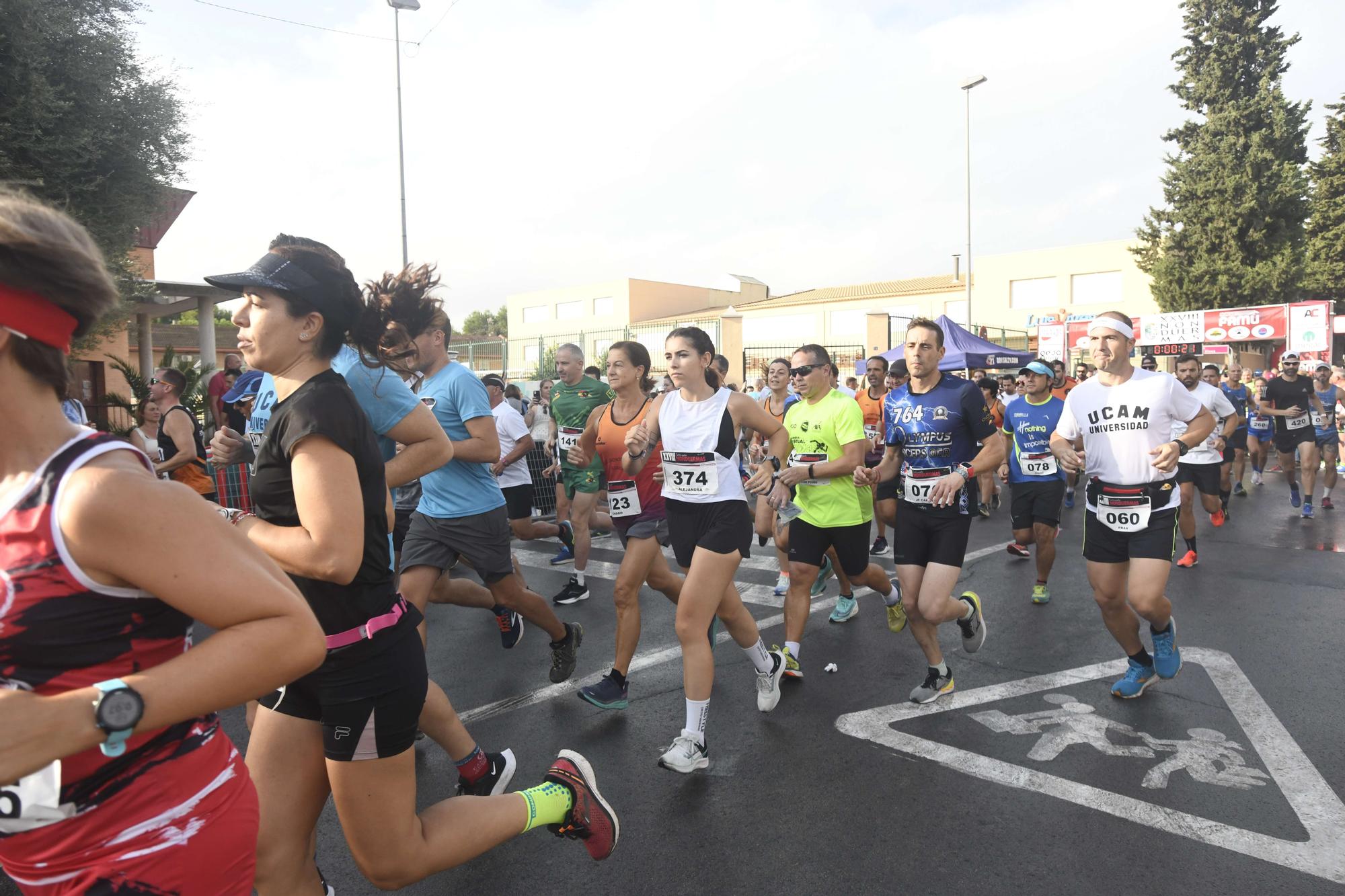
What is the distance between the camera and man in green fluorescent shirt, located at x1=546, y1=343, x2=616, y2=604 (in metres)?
7.34

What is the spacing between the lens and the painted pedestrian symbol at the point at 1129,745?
3.66m

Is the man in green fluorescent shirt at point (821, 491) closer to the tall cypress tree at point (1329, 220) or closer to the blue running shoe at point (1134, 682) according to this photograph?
the blue running shoe at point (1134, 682)

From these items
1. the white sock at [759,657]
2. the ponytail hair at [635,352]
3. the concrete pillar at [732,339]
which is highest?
the concrete pillar at [732,339]

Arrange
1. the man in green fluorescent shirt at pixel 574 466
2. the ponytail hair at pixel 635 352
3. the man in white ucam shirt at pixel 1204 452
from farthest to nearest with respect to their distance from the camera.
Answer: the man in white ucam shirt at pixel 1204 452 → the man in green fluorescent shirt at pixel 574 466 → the ponytail hair at pixel 635 352

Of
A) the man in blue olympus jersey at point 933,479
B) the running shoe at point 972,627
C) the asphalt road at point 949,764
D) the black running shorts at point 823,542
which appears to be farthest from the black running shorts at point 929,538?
the asphalt road at point 949,764

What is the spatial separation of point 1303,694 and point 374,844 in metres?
4.91

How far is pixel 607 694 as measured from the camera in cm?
446

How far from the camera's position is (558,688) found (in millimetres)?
4930

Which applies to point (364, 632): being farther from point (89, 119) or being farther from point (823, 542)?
point (89, 119)

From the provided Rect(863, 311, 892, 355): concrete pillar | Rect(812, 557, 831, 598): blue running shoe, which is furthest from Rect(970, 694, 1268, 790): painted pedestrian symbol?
Rect(863, 311, 892, 355): concrete pillar

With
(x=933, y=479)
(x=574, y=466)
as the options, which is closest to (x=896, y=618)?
(x=933, y=479)

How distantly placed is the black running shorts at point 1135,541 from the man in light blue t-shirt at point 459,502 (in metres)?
3.14

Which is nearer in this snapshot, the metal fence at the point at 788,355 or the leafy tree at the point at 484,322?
the metal fence at the point at 788,355

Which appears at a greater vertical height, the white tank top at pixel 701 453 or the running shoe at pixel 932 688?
the white tank top at pixel 701 453
